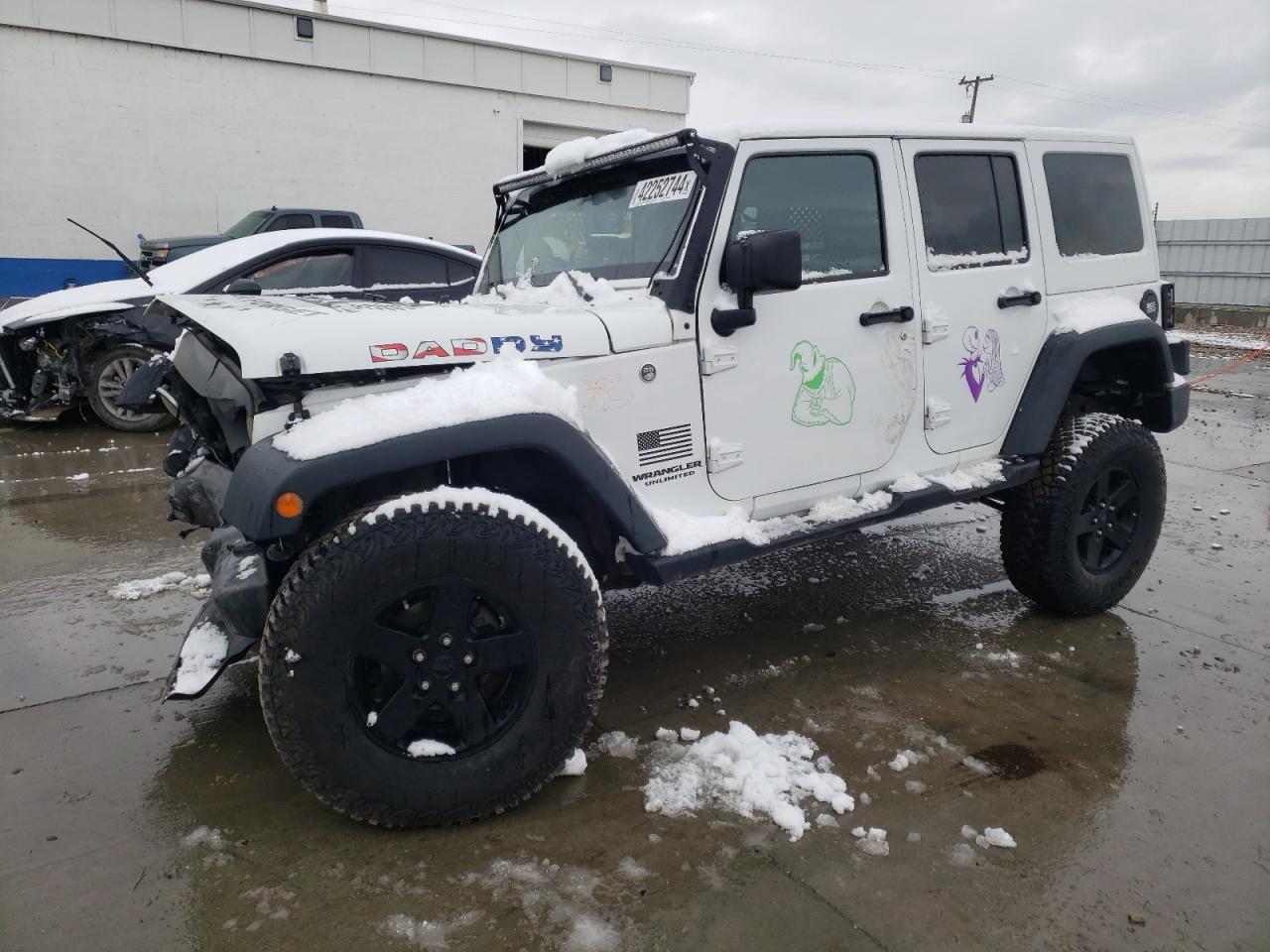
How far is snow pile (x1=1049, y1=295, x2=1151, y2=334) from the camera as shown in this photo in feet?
12.5

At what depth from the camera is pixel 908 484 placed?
345 centimetres

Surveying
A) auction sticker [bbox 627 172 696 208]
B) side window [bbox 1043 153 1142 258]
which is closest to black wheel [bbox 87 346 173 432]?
auction sticker [bbox 627 172 696 208]

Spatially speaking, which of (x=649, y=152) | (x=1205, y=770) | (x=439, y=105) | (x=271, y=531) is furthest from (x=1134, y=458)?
(x=439, y=105)

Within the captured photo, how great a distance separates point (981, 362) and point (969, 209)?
24.8 inches

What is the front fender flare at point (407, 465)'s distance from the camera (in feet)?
7.05

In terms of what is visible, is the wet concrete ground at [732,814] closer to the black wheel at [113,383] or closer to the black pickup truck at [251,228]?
the black wheel at [113,383]

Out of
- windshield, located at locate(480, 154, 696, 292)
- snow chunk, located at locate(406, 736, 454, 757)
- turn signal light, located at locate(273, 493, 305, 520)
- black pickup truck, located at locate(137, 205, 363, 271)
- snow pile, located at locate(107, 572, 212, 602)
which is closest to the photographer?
turn signal light, located at locate(273, 493, 305, 520)

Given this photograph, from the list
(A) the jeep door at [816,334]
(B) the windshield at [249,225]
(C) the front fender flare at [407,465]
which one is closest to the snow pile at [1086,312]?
(A) the jeep door at [816,334]

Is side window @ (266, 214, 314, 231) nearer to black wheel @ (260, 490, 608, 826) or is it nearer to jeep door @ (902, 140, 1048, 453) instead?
jeep door @ (902, 140, 1048, 453)

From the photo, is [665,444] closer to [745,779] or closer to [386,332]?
[386,332]

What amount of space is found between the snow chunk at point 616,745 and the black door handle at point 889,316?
5.65 ft

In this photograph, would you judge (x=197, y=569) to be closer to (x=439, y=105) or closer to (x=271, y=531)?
(x=271, y=531)

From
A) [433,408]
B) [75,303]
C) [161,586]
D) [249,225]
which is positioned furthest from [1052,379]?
[249,225]

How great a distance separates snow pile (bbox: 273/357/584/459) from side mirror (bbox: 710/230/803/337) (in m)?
0.69
